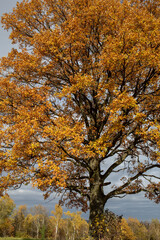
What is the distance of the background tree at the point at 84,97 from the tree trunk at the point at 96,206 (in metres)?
0.06

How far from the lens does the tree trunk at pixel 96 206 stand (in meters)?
10.2

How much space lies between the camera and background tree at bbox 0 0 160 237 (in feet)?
31.1

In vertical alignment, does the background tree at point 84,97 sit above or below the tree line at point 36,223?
above

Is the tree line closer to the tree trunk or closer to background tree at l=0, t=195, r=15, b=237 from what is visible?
background tree at l=0, t=195, r=15, b=237

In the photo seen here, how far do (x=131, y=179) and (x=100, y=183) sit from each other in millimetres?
1846

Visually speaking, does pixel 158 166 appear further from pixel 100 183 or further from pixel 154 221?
pixel 154 221

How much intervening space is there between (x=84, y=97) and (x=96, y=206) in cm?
653

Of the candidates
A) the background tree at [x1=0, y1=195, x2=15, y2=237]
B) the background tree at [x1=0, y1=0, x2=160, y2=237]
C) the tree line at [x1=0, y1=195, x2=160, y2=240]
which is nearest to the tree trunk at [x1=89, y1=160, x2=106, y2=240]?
the background tree at [x1=0, y1=0, x2=160, y2=237]

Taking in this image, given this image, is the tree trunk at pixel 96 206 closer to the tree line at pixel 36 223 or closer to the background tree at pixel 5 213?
the tree line at pixel 36 223

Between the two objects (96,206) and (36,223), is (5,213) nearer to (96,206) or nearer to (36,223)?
(36,223)

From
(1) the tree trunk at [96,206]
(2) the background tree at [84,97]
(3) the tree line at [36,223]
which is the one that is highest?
(2) the background tree at [84,97]

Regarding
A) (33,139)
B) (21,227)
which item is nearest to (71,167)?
(33,139)

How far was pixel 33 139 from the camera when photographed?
9.89 meters

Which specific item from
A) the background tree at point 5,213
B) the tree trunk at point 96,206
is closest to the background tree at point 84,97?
the tree trunk at point 96,206
